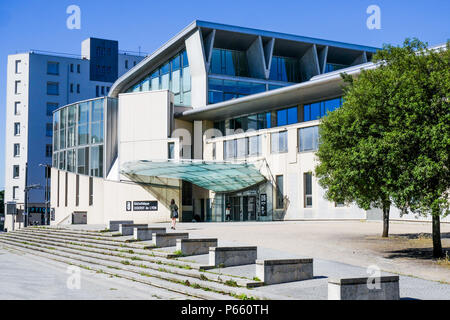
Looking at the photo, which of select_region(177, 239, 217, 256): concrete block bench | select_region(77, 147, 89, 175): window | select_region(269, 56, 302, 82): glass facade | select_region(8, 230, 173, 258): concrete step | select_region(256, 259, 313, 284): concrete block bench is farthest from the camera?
select_region(269, 56, 302, 82): glass facade

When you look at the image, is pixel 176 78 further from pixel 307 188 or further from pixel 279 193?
pixel 307 188

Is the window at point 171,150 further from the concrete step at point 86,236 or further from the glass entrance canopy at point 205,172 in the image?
the concrete step at point 86,236

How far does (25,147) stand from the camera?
80875 millimetres

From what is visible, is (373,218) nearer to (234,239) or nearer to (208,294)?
(234,239)

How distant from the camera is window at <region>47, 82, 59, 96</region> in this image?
83.6 metres

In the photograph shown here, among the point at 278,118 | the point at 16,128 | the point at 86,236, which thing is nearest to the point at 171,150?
the point at 278,118

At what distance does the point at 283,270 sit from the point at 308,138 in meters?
27.0

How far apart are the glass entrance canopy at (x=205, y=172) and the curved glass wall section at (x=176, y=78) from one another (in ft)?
29.8

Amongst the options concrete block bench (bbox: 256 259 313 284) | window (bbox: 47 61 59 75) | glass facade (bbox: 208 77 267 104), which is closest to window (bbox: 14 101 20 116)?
window (bbox: 47 61 59 75)

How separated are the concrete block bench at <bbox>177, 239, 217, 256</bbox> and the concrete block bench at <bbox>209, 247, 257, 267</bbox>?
A: 218cm

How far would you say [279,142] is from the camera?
1581 inches

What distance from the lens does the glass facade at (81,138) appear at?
158 ft

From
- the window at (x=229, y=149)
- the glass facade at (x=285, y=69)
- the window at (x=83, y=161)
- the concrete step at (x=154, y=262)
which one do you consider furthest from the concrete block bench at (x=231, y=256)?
the glass facade at (x=285, y=69)

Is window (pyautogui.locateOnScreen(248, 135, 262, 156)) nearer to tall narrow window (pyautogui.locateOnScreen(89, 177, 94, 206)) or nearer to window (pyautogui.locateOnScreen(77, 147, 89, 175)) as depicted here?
tall narrow window (pyautogui.locateOnScreen(89, 177, 94, 206))
